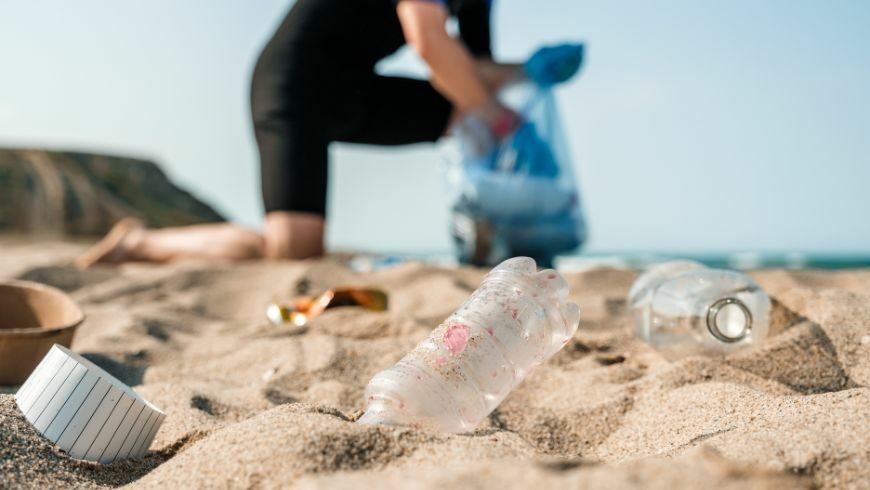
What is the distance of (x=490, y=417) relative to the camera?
1.22 meters

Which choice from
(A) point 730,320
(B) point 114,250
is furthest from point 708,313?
(B) point 114,250

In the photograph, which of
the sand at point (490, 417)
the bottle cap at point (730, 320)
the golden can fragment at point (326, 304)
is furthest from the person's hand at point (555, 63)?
the bottle cap at point (730, 320)

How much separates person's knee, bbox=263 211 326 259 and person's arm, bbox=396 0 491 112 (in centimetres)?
90

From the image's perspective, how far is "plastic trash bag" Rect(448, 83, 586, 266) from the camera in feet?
10.5

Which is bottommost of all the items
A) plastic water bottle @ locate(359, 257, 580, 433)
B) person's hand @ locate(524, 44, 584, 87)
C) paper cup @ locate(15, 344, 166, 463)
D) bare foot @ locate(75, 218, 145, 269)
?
bare foot @ locate(75, 218, 145, 269)

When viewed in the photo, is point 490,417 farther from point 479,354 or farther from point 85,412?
point 85,412

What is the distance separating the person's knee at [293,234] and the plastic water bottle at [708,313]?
6.83ft

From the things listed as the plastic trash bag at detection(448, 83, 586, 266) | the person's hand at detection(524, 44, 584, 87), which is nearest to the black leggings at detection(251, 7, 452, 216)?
the plastic trash bag at detection(448, 83, 586, 266)

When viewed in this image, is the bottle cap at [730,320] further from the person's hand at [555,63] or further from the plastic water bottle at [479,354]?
the person's hand at [555,63]

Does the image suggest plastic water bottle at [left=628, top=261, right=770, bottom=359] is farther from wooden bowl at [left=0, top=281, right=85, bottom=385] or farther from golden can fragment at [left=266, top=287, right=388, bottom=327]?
wooden bowl at [left=0, top=281, right=85, bottom=385]

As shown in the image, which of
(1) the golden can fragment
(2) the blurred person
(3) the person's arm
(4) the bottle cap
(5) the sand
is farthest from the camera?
(2) the blurred person

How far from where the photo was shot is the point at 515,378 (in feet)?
3.60

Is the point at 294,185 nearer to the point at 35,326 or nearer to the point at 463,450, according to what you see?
the point at 35,326

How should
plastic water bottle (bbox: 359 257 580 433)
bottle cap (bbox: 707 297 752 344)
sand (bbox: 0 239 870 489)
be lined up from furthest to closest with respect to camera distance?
bottle cap (bbox: 707 297 752 344)
plastic water bottle (bbox: 359 257 580 433)
sand (bbox: 0 239 870 489)
